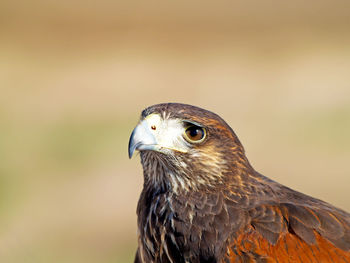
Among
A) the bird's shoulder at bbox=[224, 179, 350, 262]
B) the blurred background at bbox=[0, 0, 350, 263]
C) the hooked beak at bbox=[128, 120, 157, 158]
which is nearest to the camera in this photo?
the bird's shoulder at bbox=[224, 179, 350, 262]

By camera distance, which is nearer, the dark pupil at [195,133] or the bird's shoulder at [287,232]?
the bird's shoulder at [287,232]

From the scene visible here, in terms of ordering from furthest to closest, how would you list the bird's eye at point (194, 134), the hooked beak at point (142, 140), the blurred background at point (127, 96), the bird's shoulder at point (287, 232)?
1. the blurred background at point (127, 96)
2. the bird's eye at point (194, 134)
3. the hooked beak at point (142, 140)
4. the bird's shoulder at point (287, 232)

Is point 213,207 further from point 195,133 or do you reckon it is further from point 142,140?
point 142,140

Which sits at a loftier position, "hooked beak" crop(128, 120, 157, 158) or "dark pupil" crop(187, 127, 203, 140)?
"dark pupil" crop(187, 127, 203, 140)

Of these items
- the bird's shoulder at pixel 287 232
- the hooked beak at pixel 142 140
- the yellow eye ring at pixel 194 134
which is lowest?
the bird's shoulder at pixel 287 232

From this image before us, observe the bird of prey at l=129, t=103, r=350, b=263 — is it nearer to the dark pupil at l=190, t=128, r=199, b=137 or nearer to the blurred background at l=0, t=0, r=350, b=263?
the dark pupil at l=190, t=128, r=199, b=137

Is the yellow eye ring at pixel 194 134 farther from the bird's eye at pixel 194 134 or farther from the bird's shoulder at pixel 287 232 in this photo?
the bird's shoulder at pixel 287 232

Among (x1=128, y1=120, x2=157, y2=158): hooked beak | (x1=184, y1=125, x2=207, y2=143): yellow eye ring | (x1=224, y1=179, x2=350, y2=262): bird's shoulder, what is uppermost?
(x1=184, y1=125, x2=207, y2=143): yellow eye ring

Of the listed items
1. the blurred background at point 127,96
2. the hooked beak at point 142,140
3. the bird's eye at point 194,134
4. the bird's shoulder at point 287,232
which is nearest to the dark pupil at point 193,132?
the bird's eye at point 194,134

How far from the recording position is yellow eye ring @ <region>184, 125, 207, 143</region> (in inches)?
153

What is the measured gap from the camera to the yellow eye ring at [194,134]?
389cm

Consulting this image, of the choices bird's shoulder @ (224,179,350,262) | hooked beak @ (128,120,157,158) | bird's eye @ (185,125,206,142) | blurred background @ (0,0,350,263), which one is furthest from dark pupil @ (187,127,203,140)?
blurred background @ (0,0,350,263)

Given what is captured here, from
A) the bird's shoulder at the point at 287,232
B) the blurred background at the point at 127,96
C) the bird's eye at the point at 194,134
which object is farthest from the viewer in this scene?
the blurred background at the point at 127,96

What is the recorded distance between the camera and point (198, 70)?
687 inches
